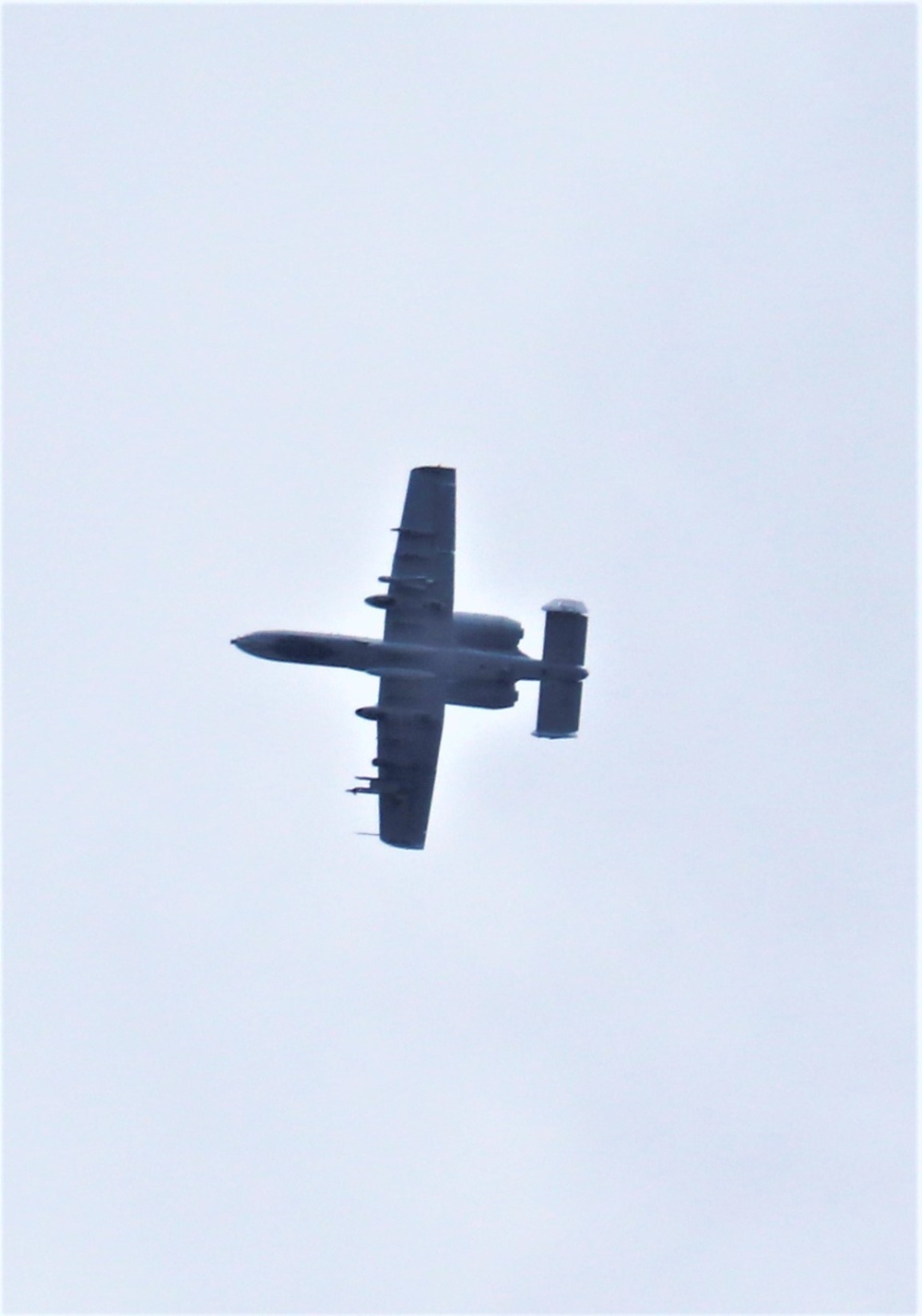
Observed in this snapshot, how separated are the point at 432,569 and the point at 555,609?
507cm

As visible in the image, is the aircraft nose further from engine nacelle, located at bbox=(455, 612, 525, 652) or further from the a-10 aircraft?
engine nacelle, located at bbox=(455, 612, 525, 652)

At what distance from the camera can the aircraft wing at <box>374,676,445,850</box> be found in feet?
391

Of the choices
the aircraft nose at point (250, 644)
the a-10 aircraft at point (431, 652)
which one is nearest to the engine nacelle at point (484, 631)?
the a-10 aircraft at point (431, 652)

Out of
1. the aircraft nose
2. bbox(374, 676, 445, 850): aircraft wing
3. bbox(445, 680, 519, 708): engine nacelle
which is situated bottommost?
bbox(374, 676, 445, 850): aircraft wing

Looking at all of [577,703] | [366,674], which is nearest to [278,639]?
[366,674]

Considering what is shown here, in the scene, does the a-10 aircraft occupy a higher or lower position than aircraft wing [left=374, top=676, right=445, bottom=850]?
higher

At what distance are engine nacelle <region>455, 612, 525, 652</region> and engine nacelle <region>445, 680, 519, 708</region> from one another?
1.02ft

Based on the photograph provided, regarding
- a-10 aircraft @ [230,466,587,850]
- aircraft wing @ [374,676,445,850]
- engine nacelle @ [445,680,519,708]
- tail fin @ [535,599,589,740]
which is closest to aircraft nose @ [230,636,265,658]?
a-10 aircraft @ [230,466,587,850]

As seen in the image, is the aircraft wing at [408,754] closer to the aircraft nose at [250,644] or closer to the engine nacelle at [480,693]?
the engine nacelle at [480,693]

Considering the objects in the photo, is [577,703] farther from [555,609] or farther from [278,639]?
[278,639]

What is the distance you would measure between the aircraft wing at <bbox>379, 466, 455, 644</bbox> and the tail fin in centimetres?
409

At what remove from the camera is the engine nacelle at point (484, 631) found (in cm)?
11906

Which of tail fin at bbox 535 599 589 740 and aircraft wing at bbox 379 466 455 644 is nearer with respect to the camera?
aircraft wing at bbox 379 466 455 644

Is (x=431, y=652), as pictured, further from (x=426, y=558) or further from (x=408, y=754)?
(x=408, y=754)
